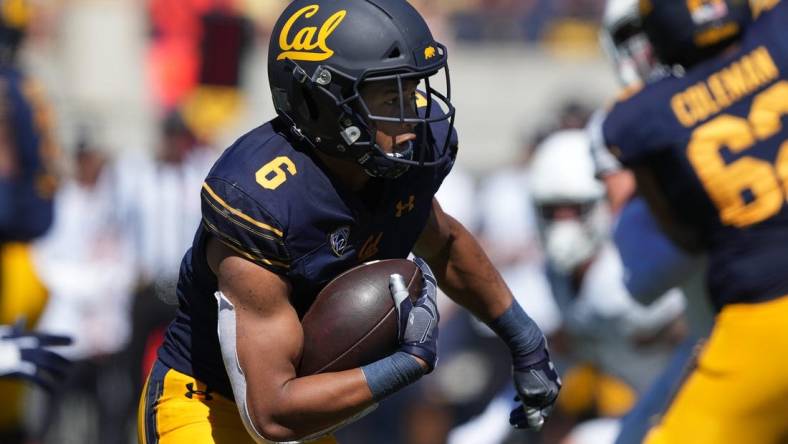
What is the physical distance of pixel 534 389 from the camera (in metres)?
3.91

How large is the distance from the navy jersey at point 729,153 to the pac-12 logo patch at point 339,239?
1105 mm

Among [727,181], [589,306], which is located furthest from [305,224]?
[589,306]

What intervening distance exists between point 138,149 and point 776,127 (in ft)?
30.1

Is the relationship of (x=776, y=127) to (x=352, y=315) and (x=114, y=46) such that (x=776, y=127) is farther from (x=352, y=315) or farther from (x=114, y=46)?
(x=114, y=46)

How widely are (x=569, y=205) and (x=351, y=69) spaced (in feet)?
9.35

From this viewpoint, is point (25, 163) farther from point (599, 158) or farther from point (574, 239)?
point (599, 158)

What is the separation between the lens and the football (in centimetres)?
341

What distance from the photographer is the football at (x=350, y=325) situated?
134 inches

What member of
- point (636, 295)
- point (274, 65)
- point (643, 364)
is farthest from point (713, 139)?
point (643, 364)

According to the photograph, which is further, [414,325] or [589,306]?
[589,306]

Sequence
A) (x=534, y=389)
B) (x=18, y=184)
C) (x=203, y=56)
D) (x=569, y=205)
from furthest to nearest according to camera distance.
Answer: (x=203, y=56) < (x=18, y=184) < (x=569, y=205) < (x=534, y=389)

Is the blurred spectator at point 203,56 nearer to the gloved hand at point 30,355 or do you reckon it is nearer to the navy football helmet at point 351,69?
the gloved hand at point 30,355

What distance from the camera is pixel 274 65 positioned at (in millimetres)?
3594

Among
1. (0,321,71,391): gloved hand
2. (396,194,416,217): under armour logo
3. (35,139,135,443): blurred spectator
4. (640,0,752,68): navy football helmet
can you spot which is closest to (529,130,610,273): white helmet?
(640,0,752,68): navy football helmet
